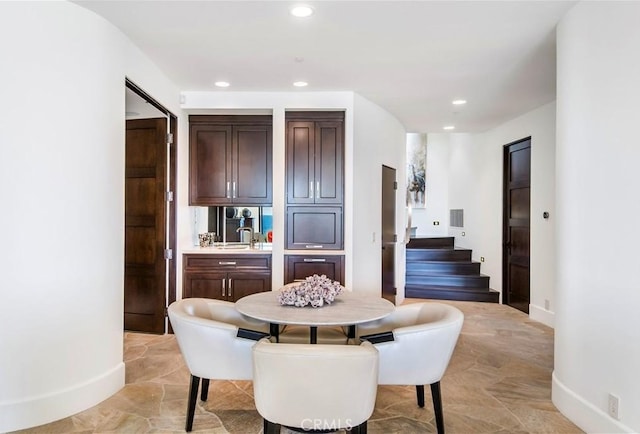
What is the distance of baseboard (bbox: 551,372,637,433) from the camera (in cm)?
220

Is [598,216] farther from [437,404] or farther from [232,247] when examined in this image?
[232,247]

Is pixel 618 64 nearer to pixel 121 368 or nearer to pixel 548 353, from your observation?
pixel 548 353

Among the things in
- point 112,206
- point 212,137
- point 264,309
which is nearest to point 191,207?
point 212,137

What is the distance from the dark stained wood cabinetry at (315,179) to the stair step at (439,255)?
299cm

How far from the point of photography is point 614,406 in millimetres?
2197

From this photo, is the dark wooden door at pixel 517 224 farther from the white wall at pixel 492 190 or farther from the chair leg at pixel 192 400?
the chair leg at pixel 192 400

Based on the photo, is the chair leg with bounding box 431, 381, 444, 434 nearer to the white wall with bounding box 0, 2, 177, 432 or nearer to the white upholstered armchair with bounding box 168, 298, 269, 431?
the white upholstered armchair with bounding box 168, 298, 269, 431

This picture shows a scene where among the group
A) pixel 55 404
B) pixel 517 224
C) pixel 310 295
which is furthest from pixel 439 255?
pixel 55 404

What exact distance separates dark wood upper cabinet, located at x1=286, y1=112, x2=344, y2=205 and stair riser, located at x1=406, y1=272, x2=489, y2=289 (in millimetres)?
2955

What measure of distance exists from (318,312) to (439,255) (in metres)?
5.09

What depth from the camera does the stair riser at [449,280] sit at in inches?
249

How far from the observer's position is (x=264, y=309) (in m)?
2.42

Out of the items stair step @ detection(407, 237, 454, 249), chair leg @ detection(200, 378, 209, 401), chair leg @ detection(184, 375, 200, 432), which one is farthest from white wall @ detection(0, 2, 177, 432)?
stair step @ detection(407, 237, 454, 249)
